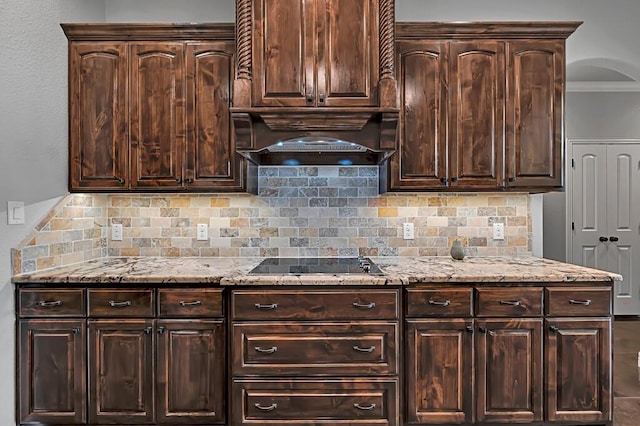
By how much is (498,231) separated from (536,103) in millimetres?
904

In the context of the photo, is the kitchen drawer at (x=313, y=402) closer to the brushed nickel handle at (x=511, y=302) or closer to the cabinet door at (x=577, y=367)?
the brushed nickel handle at (x=511, y=302)

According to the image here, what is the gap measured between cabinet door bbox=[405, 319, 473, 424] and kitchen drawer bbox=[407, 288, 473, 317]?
0.14 feet

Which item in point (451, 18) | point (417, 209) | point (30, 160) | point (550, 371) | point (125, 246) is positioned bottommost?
point (550, 371)

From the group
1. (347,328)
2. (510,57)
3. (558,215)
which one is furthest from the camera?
(558,215)

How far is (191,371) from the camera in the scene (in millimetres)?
2279

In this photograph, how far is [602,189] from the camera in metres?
5.30

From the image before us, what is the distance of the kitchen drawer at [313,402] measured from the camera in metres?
2.24

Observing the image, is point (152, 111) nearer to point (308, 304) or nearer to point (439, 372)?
point (308, 304)

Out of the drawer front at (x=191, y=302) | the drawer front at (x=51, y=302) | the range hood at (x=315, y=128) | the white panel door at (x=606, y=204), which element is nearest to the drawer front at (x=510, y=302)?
the range hood at (x=315, y=128)

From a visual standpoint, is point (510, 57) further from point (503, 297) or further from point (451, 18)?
point (503, 297)

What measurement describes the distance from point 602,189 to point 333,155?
167 inches

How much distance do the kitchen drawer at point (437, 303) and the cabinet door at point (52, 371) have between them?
1.80 metres

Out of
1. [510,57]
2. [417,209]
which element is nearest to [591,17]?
[510,57]

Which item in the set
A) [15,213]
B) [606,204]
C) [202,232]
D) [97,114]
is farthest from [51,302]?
[606,204]
